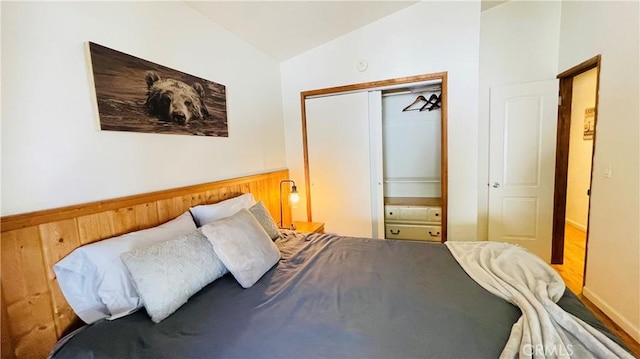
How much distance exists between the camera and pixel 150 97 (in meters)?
1.61

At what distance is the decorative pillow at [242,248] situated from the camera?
1.39 meters

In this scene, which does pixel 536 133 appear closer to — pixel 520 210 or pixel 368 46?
pixel 520 210

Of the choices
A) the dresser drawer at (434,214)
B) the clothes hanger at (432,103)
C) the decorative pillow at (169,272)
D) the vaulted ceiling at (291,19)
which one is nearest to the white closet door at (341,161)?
the vaulted ceiling at (291,19)

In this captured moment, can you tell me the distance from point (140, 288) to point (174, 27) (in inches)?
64.0

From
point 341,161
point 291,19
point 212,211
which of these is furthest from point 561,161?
point 212,211

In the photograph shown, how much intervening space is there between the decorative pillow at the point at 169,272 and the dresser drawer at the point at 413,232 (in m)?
2.51

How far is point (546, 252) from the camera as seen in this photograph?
2.93m

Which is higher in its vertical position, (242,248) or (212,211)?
(212,211)

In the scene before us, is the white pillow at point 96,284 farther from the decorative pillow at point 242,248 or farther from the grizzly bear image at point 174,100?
the grizzly bear image at point 174,100

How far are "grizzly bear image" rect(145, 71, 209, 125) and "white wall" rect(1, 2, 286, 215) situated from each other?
12cm

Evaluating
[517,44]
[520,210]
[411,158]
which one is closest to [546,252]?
[520,210]

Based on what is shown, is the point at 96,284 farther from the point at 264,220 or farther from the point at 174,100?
the point at 174,100

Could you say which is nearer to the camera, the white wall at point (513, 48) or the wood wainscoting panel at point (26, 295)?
the wood wainscoting panel at point (26, 295)

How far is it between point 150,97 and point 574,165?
5.35 metres
